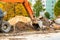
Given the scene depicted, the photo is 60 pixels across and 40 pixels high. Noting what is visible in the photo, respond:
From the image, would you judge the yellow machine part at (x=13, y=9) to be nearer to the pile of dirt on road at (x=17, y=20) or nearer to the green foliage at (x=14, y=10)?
the green foliage at (x=14, y=10)

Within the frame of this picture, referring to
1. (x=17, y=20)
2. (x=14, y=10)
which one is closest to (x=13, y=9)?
(x=14, y=10)

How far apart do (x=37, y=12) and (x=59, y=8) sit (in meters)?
4.69

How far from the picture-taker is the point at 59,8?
53.0ft

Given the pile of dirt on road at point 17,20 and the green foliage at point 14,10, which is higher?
the green foliage at point 14,10

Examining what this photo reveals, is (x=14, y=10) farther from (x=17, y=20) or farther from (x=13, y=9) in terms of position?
(x=17, y=20)

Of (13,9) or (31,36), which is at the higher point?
(13,9)

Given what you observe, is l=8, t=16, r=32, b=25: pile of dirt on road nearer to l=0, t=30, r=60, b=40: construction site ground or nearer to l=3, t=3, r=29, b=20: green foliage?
l=0, t=30, r=60, b=40: construction site ground

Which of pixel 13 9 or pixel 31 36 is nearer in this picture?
pixel 31 36

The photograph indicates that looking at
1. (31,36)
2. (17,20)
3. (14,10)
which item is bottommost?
(31,36)

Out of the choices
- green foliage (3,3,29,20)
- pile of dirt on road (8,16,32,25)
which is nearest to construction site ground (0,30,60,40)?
pile of dirt on road (8,16,32,25)

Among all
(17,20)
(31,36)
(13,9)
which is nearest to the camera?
(31,36)

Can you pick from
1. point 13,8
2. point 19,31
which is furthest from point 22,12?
point 19,31

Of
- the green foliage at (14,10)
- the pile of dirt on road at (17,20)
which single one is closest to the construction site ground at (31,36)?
the pile of dirt on road at (17,20)

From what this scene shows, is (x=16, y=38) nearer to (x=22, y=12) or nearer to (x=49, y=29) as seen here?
(x=49, y=29)
